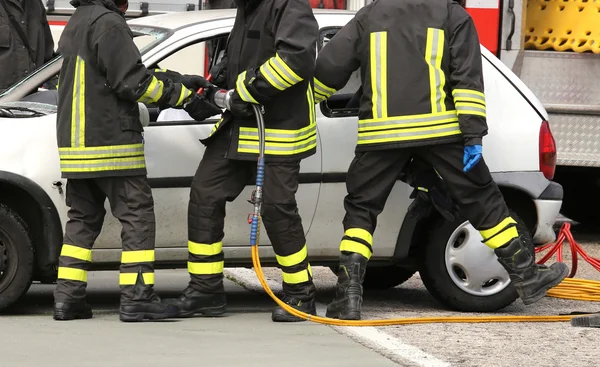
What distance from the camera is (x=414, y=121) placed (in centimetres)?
685

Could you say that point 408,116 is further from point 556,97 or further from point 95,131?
point 556,97

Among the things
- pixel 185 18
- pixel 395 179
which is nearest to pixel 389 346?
pixel 395 179

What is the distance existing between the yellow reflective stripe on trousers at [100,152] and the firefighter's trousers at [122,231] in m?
0.13

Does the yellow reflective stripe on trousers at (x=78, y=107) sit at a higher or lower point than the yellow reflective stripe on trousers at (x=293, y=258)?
higher

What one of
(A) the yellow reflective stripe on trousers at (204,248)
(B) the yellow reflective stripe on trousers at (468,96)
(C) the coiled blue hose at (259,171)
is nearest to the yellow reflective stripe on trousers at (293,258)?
(C) the coiled blue hose at (259,171)

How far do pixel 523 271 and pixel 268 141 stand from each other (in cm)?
149

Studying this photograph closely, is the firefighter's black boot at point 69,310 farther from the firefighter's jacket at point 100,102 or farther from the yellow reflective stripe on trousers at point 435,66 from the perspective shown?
the yellow reflective stripe on trousers at point 435,66

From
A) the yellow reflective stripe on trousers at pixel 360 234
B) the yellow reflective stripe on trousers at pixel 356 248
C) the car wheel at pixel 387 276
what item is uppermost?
the yellow reflective stripe on trousers at pixel 360 234

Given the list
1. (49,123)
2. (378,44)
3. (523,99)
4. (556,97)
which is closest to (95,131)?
(49,123)

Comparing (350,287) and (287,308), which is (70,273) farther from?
(350,287)

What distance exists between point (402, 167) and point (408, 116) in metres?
0.29

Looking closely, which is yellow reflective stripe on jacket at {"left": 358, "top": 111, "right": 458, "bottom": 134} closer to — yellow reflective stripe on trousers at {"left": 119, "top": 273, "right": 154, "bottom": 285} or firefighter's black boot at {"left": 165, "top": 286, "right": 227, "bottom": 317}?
firefighter's black boot at {"left": 165, "top": 286, "right": 227, "bottom": 317}

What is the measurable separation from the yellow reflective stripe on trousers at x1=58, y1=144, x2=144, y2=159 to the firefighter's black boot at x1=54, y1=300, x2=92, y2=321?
29.6 inches

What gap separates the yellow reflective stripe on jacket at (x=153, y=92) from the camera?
21.9 feet
